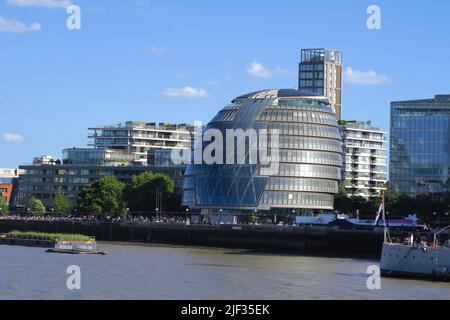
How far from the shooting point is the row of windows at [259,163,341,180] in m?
170

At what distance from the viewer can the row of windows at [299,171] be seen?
170 m

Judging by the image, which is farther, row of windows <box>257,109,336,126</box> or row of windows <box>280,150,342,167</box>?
row of windows <box>257,109,336,126</box>

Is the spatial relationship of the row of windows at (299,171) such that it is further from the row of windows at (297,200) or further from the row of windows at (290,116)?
the row of windows at (290,116)

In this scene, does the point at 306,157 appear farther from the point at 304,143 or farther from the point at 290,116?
the point at 290,116

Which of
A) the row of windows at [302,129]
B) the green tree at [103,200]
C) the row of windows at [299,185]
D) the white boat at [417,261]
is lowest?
the white boat at [417,261]

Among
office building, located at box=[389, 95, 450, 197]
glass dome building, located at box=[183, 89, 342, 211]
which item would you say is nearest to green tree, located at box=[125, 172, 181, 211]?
glass dome building, located at box=[183, 89, 342, 211]

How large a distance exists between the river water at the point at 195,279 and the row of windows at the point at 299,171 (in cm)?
6618

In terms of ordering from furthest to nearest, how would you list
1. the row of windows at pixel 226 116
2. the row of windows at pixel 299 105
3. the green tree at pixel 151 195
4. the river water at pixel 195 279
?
the green tree at pixel 151 195 < the row of windows at pixel 299 105 < the row of windows at pixel 226 116 < the river water at pixel 195 279

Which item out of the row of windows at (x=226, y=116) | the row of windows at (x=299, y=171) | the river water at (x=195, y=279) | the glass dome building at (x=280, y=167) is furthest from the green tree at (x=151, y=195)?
the river water at (x=195, y=279)

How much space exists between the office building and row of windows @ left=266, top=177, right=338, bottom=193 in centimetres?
1085

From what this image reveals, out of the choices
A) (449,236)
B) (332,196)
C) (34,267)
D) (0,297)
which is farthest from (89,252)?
(332,196)

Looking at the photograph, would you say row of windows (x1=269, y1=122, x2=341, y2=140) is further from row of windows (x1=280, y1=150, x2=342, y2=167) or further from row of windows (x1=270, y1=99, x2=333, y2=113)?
row of windows (x1=270, y1=99, x2=333, y2=113)

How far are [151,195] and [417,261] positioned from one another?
103 m

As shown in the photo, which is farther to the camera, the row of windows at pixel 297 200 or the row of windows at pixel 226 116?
the row of windows at pixel 226 116
